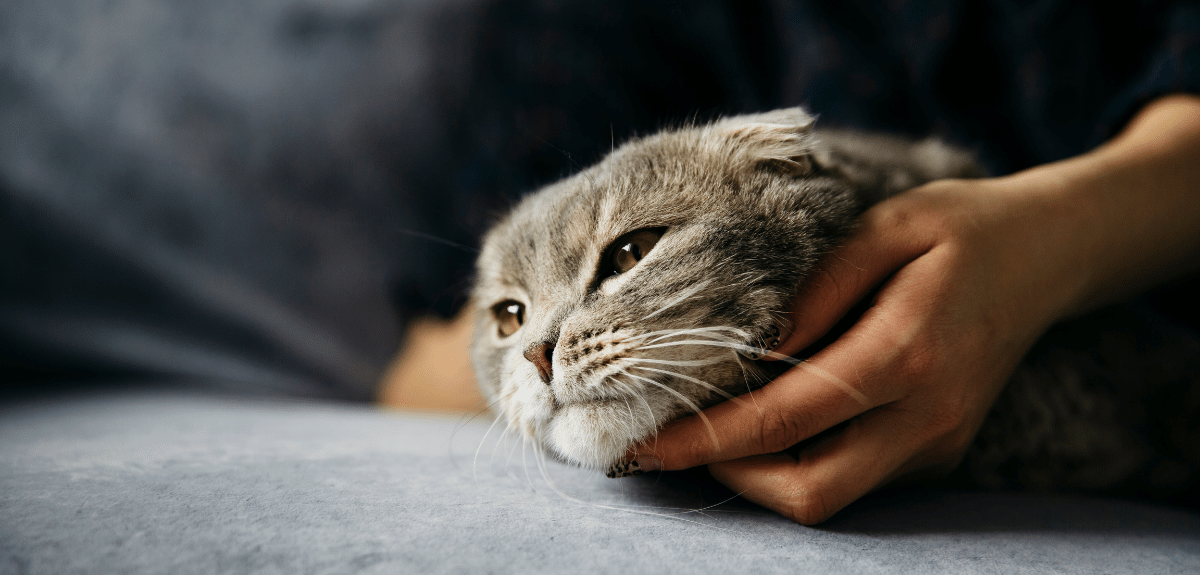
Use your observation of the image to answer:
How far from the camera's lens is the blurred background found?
1.28 metres

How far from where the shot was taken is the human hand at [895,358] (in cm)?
64

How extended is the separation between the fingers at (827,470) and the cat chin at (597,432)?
120 mm

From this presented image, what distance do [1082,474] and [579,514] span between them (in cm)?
84

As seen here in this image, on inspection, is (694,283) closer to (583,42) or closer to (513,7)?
(583,42)

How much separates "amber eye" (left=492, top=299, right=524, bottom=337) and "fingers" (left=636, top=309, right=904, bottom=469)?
1.21ft

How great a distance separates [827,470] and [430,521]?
1.45 ft

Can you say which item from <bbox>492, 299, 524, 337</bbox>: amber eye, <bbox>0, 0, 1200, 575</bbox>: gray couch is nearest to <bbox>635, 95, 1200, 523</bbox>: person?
<bbox>492, 299, 524, 337</bbox>: amber eye

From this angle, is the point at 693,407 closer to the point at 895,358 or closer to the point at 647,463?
the point at 647,463

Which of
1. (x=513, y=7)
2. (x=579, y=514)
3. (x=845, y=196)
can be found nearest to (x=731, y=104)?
(x=513, y=7)

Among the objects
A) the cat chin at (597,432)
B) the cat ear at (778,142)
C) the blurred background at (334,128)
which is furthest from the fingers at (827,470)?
the blurred background at (334,128)

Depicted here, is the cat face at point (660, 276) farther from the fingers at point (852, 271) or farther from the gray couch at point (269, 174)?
the gray couch at point (269, 174)

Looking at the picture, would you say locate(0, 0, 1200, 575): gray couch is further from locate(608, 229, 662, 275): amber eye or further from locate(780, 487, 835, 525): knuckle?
locate(780, 487, 835, 525): knuckle

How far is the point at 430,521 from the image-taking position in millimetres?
572

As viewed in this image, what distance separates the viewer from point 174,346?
1.42 metres
